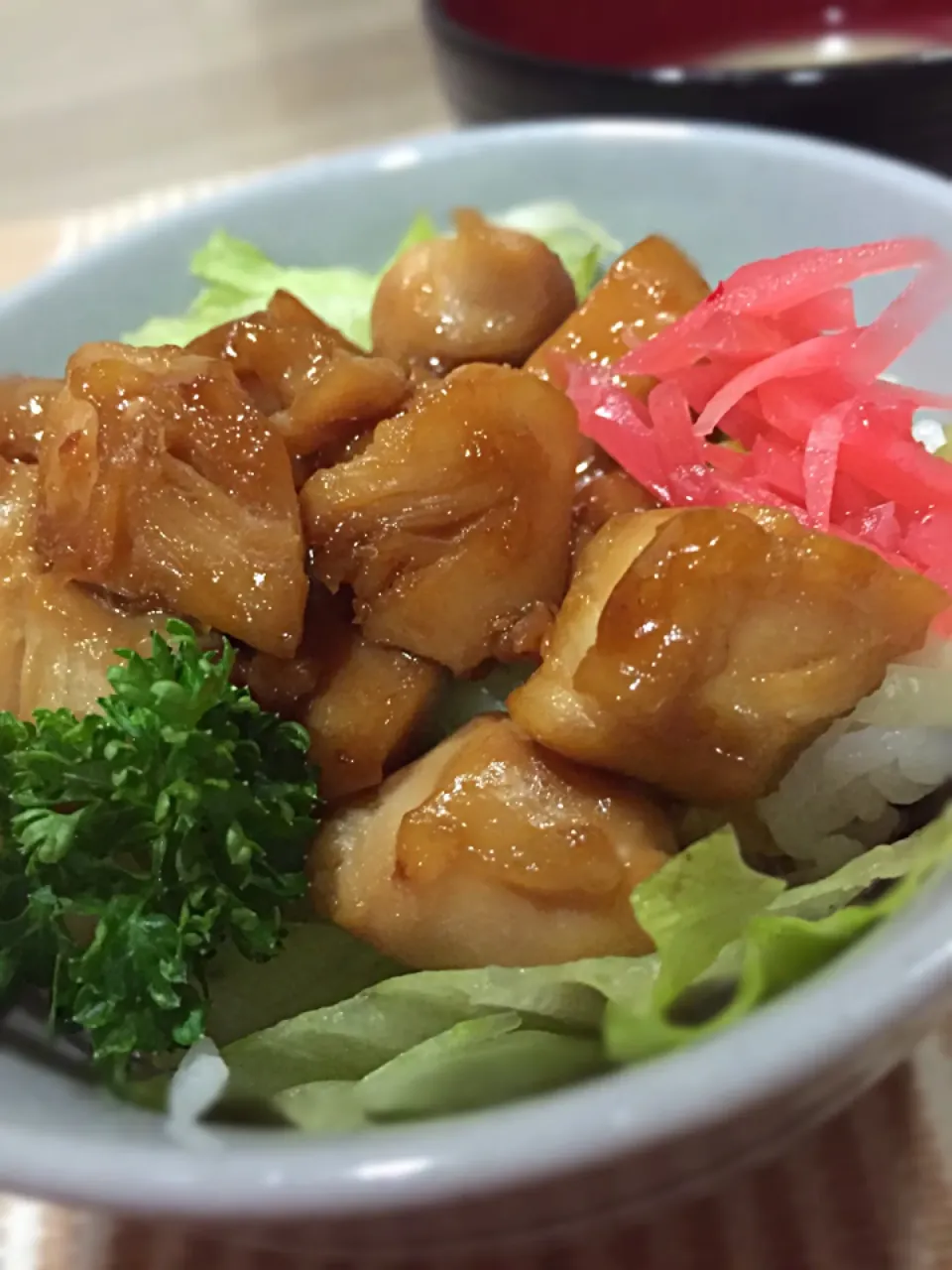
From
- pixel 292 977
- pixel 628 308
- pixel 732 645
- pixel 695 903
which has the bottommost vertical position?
pixel 292 977

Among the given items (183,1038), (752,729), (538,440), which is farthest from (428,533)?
(183,1038)

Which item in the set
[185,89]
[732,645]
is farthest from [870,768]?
[185,89]

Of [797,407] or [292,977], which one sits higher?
[797,407]

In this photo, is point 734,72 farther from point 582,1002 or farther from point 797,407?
point 582,1002

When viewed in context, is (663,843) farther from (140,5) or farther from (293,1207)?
(140,5)

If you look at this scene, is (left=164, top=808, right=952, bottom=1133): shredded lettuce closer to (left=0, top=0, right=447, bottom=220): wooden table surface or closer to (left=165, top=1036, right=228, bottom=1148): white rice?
(left=165, top=1036, right=228, bottom=1148): white rice

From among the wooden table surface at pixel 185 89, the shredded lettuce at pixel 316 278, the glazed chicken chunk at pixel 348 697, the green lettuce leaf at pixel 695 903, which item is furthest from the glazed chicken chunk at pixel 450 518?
the wooden table surface at pixel 185 89

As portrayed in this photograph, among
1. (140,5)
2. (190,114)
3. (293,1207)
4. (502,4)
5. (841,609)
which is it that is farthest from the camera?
(140,5)

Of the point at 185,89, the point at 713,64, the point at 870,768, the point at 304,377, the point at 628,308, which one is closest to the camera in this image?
the point at 870,768
